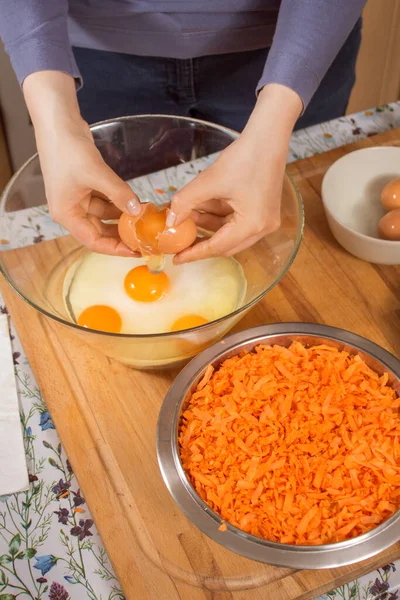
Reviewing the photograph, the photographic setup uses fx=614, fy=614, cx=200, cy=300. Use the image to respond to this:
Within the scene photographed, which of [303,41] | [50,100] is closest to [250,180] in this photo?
[303,41]

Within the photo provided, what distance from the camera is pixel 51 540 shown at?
1.33m

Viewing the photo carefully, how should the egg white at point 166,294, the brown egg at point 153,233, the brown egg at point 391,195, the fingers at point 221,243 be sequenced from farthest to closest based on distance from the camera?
the brown egg at point 391,195, the egg white at point 166,294, the brown egg at point 153,233, the fingers at point 221,243

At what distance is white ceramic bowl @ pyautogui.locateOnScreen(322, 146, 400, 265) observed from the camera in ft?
5.65

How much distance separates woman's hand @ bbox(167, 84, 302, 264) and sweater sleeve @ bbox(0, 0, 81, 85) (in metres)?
0.46

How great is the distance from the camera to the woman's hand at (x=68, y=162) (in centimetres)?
132

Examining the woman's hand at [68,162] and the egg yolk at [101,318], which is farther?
the egg yolk at [101,318]

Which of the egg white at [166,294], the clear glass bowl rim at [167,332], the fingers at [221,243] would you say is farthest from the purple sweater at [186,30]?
the egg white at [166,294]

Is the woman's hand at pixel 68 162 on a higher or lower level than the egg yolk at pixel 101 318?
higher

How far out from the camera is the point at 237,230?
1362 millimetres

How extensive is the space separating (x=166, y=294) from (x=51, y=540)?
0.65 m

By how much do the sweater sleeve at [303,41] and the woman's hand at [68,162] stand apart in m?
0.43

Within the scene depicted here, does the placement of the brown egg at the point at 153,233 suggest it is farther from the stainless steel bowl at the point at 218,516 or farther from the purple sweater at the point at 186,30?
the purple sweater at the point at 186,30

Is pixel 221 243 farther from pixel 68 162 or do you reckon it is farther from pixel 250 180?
pixel 68 162

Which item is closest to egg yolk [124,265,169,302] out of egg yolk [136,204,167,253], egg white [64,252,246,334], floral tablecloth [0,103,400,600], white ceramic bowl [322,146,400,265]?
egg white [64,252,246,334]
